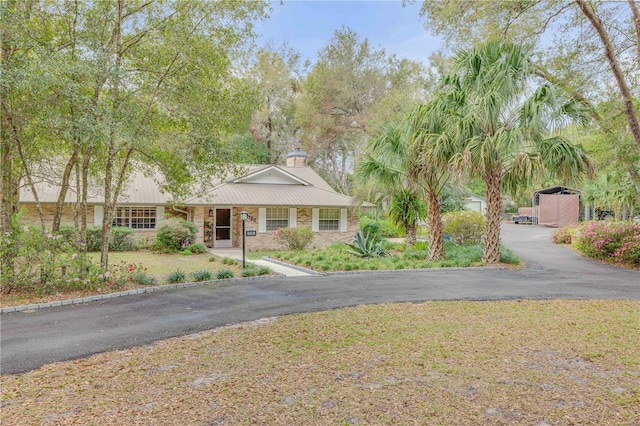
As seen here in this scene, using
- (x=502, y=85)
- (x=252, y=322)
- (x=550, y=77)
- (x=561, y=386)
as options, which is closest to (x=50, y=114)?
(x=252, y=322)

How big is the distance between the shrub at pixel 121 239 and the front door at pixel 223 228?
3.48 m

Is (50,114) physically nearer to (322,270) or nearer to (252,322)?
(252,322)

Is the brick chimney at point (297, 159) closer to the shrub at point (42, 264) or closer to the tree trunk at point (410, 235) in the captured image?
the tree trunk at point (410, 235)

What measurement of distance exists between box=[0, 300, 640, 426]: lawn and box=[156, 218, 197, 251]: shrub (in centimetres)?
1101

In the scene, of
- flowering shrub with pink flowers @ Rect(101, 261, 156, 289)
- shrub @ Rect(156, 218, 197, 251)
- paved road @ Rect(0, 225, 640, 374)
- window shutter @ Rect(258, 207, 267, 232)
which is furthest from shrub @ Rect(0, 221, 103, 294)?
window shutter @ Rect(258, 207, 267, 232)

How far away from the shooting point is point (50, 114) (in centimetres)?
754

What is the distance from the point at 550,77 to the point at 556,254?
732 cm

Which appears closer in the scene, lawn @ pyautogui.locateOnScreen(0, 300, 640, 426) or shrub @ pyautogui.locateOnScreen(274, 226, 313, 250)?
lawn @ pyautogui.locateOnScreen(0, 300, 640, 426)

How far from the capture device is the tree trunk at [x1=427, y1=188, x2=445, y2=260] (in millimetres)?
13172

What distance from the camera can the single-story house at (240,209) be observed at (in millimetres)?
16938

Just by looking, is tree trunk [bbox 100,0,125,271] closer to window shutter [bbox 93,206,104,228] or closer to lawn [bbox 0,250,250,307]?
lawn [bbox 0,250,250,307]

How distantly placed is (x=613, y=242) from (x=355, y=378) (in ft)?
43.3

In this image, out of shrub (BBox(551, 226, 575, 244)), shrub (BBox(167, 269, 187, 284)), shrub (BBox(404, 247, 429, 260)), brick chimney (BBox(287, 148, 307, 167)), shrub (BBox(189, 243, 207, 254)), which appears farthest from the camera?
brick chimney (BBox(287, 148, 307, 167))

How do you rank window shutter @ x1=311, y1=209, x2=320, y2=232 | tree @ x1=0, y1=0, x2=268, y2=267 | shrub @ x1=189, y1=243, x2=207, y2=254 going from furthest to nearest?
window shutter @ x1=311, y1=209, x2=320, y2=232 → shrub @ x1=189, y1=243, x2=207, y2=254 → tree @ x1=0, y1=0, x2=268, y2=267
